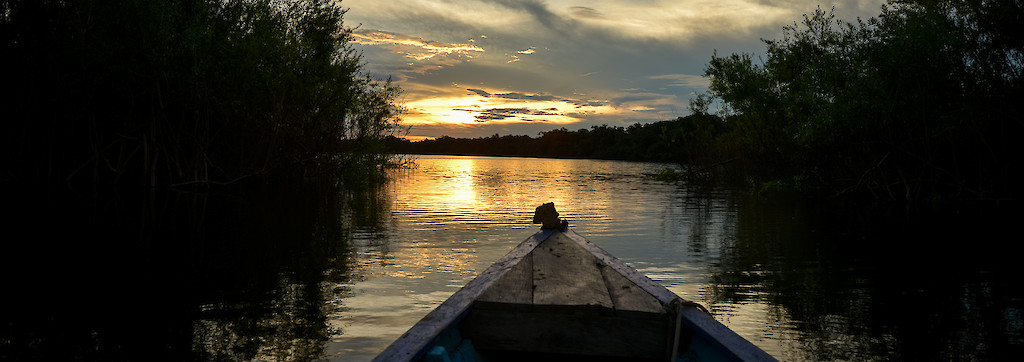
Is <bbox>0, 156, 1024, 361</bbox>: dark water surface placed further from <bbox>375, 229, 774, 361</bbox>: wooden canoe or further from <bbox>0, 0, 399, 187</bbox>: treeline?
<bbox>0, 0, 399, 187</bbox>: treeline

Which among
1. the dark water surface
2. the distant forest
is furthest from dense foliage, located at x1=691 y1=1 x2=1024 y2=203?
the dark water surface

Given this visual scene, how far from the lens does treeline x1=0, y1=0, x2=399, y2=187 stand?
25.1 meters

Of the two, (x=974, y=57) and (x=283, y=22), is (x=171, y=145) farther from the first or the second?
(x=974, y=57)

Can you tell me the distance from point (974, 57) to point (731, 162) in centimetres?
2546

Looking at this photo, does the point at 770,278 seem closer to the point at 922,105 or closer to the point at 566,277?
the point at 566,277

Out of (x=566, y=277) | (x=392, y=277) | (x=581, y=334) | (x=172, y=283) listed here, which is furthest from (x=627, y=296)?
(x=172, y=283)

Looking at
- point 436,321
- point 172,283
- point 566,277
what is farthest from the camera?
point 172,283

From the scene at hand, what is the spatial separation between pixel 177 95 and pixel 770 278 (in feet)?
78.9

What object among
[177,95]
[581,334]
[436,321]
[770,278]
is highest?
[177,95]

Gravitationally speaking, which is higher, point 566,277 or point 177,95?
point 177,95

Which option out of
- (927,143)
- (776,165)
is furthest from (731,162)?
(927,143)

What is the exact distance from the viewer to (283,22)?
32.1 m

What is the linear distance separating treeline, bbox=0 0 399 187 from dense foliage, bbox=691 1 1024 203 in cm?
2094

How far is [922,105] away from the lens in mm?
25625
